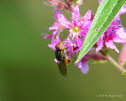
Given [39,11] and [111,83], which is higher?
[39,11]

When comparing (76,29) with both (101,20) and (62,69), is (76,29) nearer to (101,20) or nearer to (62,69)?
(62,69)

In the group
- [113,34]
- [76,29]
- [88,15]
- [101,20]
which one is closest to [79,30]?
[76,29]

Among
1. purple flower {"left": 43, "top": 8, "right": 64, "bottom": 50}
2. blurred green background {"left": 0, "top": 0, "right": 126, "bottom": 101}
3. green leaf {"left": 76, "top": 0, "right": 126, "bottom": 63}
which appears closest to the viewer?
green leaf {"left": 76, "top": 0, "right": 126, "bottom": 63}

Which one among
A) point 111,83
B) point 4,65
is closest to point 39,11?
point 4,65

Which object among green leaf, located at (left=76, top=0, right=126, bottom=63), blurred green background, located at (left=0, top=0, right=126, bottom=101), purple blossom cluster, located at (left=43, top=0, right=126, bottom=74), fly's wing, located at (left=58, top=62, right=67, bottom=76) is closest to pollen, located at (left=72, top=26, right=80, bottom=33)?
purple blossom cluster, located at (left=43, top=0, right=126, bottom=74)

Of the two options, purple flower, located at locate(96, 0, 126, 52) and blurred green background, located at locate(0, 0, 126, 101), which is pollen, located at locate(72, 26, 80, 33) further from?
blurred green background, located at locate(0, 0, 126, 101)

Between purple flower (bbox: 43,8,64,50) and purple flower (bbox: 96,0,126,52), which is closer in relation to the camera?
purple flower (bbox: 96,0,126,52)

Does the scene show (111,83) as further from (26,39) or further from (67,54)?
(67,54)
